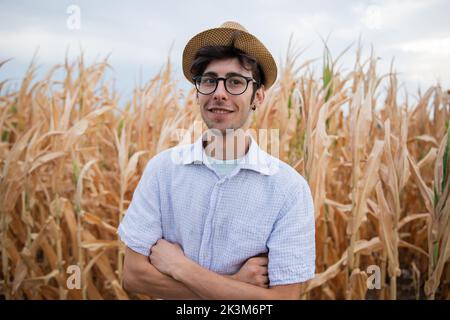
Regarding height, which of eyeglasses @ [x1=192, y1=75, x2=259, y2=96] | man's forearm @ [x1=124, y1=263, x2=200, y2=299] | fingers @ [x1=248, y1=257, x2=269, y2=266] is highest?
eyeglasses @ [x1=192, y1=75, x2=259, y2=96]

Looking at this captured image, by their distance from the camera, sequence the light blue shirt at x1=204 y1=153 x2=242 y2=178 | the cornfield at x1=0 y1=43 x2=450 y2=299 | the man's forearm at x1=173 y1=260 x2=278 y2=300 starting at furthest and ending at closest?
the cornfield at x1=0 y1=43 x2=450 y2=299 < the light blue shirt at x1=204 y1=153 x2=242 y2=178 < the man's forearm at x1=173 y1=260 x2=278 y2=300

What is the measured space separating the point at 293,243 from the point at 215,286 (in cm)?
20

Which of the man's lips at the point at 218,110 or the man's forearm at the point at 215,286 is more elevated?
the man's lips at the point at 218,110

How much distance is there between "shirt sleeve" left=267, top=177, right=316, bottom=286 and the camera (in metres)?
1.01

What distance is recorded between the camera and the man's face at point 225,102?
1.02 meters

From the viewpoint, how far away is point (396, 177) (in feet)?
5.13

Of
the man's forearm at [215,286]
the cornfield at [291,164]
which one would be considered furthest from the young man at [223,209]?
the cornfield at [291,164]

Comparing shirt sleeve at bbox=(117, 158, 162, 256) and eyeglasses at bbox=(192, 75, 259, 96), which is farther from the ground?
eyeglasses at bbox=(192, 75, 259, 96)

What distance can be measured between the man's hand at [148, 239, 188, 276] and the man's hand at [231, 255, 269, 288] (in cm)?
13

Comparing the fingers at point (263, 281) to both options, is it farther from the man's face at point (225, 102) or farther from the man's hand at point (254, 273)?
the man's face at point (225, 102)

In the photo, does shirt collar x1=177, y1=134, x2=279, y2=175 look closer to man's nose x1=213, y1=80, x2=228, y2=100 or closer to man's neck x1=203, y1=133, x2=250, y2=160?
man's neck x1=203, y1=133, x2=250, y2=160

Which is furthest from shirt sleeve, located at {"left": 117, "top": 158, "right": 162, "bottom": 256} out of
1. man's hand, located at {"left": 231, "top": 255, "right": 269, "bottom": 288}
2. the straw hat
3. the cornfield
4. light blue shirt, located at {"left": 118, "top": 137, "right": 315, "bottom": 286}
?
the cornfield
